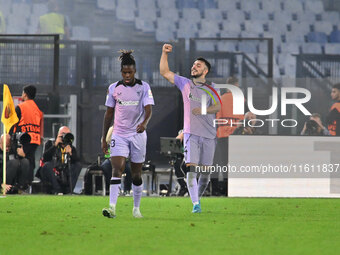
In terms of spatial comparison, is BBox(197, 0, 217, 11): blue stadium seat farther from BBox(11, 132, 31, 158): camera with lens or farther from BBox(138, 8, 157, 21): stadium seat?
BBox(11, 132, 31, 158): camera with lens

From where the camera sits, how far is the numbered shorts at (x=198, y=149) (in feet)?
29.9

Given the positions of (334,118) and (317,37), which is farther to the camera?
(317,37)

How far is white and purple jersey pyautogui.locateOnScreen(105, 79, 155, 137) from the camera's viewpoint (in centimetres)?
812

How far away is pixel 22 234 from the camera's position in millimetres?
6535

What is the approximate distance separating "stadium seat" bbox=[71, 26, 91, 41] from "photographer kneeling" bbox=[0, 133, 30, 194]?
905 centimetres

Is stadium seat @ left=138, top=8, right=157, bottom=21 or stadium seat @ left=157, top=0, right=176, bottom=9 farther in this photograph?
stadium seat @ left=157, top=0, right=176, bottom=9

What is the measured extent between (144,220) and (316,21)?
15671 mm

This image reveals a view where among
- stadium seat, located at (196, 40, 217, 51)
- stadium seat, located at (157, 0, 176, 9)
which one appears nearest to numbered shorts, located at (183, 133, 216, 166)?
stadium seat, located at (196, 40, 217, 51)

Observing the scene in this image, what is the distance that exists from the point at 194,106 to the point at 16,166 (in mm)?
5103

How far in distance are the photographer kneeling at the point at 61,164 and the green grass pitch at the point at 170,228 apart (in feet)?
7.30

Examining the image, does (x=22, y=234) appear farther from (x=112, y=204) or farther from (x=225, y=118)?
(x=225, y=118)

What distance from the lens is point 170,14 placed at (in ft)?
73.5

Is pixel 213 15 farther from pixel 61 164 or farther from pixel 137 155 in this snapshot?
pixel 137 155

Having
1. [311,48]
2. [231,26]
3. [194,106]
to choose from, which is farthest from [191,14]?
[194,106]
